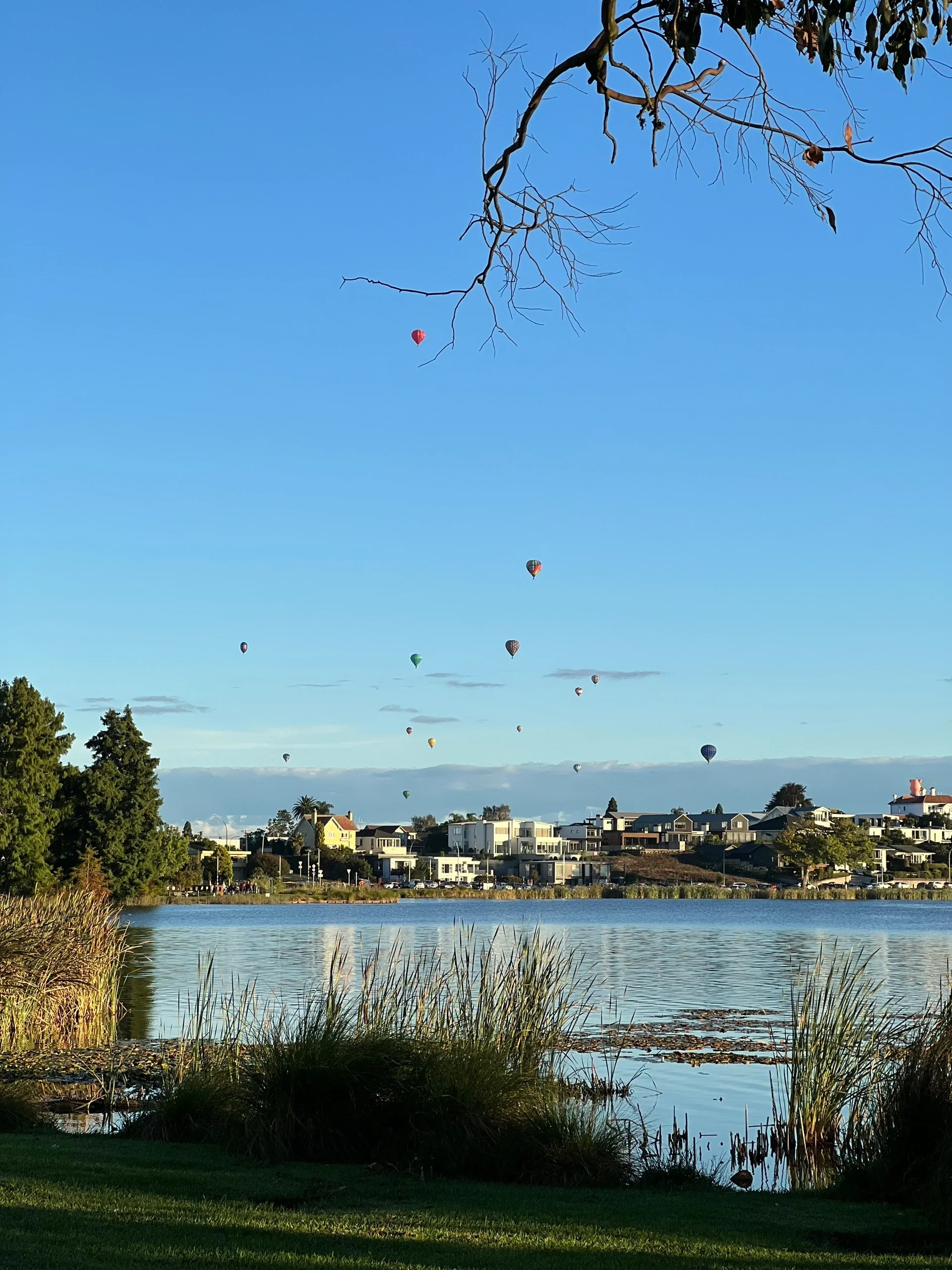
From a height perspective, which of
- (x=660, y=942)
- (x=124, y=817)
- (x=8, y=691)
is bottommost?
(x=660, y=942)

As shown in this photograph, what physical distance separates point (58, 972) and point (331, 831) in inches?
6107

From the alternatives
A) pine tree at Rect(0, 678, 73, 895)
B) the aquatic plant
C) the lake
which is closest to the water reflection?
the lake

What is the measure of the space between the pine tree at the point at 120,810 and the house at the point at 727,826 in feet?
331

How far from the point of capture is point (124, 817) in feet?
234

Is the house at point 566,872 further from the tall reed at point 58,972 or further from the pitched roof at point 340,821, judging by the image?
the tall reed at point 58,972

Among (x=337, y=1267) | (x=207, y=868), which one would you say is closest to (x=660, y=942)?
(x=337, y=1267)

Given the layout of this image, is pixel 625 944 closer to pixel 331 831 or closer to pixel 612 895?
pixel 612 895

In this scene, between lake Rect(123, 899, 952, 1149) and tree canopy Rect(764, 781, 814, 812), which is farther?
tree canopy Rect(764, 781, 814, 812)

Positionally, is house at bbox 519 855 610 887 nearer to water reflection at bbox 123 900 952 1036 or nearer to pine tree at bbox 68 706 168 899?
water reflection at bbox 123 900 952 1036

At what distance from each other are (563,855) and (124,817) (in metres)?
109

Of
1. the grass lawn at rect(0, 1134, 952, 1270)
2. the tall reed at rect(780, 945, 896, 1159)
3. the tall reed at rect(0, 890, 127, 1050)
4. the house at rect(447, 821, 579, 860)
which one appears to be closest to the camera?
the grass lawn at rect(0, 1134, 952, 1270)

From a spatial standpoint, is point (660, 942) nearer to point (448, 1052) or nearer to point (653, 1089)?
point (653, 1089)

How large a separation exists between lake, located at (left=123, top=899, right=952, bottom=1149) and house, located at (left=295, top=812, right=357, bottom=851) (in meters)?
64.2

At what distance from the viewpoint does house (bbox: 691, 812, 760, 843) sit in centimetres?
16925
